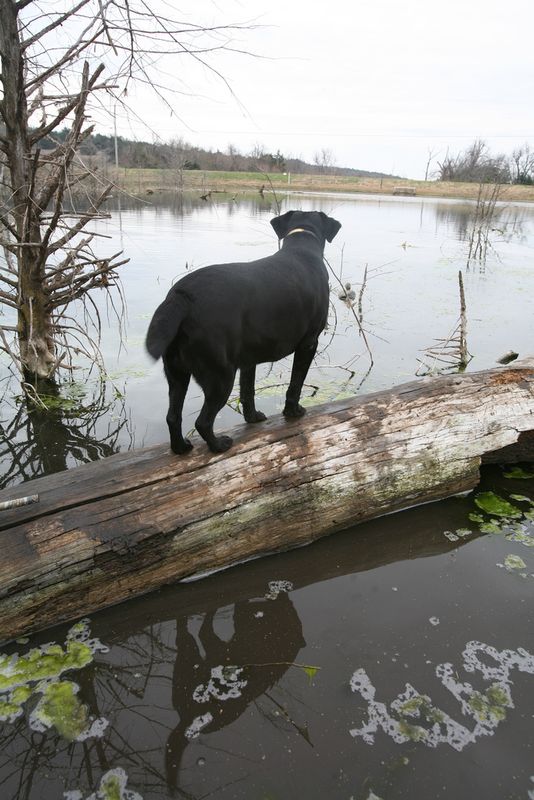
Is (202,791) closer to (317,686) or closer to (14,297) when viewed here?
Answer: (317,686)

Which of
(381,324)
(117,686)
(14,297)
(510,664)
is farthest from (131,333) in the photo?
(510,664)

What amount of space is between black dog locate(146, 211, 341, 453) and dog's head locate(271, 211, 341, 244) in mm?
241

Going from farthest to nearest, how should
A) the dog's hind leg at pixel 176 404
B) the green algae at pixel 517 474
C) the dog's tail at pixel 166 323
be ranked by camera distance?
the green algae at pixel 517 474
the dog's hind leg at pixel 176 404
the dog's tail at pixel 166 323

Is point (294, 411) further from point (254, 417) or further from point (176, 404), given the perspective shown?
point (176, 404)

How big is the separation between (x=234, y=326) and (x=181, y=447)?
0.82 metres

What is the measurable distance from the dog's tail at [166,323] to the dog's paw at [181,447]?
66 centimetres

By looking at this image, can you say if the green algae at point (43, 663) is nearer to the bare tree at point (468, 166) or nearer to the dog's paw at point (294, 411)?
the dog's paw at point (294, 411)

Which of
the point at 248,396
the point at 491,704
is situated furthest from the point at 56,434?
the point at 491,704

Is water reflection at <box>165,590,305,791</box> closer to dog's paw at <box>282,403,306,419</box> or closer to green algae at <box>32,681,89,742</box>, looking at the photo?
green algae at <box>32,681,89,742</box>

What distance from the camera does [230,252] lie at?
13.4 m

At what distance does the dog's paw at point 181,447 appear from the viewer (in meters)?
3.23

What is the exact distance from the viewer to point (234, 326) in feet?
9.96

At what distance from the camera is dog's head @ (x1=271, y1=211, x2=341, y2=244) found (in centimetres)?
404

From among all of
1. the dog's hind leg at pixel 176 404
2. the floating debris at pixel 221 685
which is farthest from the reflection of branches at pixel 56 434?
the floating debris at pixel 221 685
